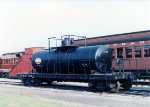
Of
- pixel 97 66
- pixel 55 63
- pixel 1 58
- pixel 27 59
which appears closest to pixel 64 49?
pixel 55 63

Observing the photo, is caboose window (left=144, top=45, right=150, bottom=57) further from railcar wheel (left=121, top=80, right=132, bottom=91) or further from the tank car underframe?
railcar wheel (left=121, top=80, right=132, bottom=91)

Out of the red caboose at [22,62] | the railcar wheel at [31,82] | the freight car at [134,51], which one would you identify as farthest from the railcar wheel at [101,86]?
the red caboose at [22,62]

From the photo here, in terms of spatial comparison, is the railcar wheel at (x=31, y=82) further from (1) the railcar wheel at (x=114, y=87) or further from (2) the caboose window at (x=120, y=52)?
(1) the railcar wheel at (x=114, y=87)

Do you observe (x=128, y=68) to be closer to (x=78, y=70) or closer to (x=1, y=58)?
(x=78, y=70)

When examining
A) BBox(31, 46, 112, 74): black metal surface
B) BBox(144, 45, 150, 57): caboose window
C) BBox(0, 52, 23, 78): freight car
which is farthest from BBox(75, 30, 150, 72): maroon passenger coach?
BBox(0, 52, 23, 78): freight car

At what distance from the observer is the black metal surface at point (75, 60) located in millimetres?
19531

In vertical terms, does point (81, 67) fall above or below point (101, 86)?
above

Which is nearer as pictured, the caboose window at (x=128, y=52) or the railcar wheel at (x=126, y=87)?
the railcar wheel at (x=126, y=87)

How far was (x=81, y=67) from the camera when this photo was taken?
20.3 m

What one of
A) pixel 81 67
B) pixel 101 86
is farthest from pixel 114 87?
pixel 81 67

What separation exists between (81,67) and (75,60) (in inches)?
28.8

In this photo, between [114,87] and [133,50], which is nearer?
[114,87]

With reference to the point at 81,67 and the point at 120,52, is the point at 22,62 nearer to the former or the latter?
the point at 81,67

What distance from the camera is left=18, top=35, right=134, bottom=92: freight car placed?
18.5 metres
